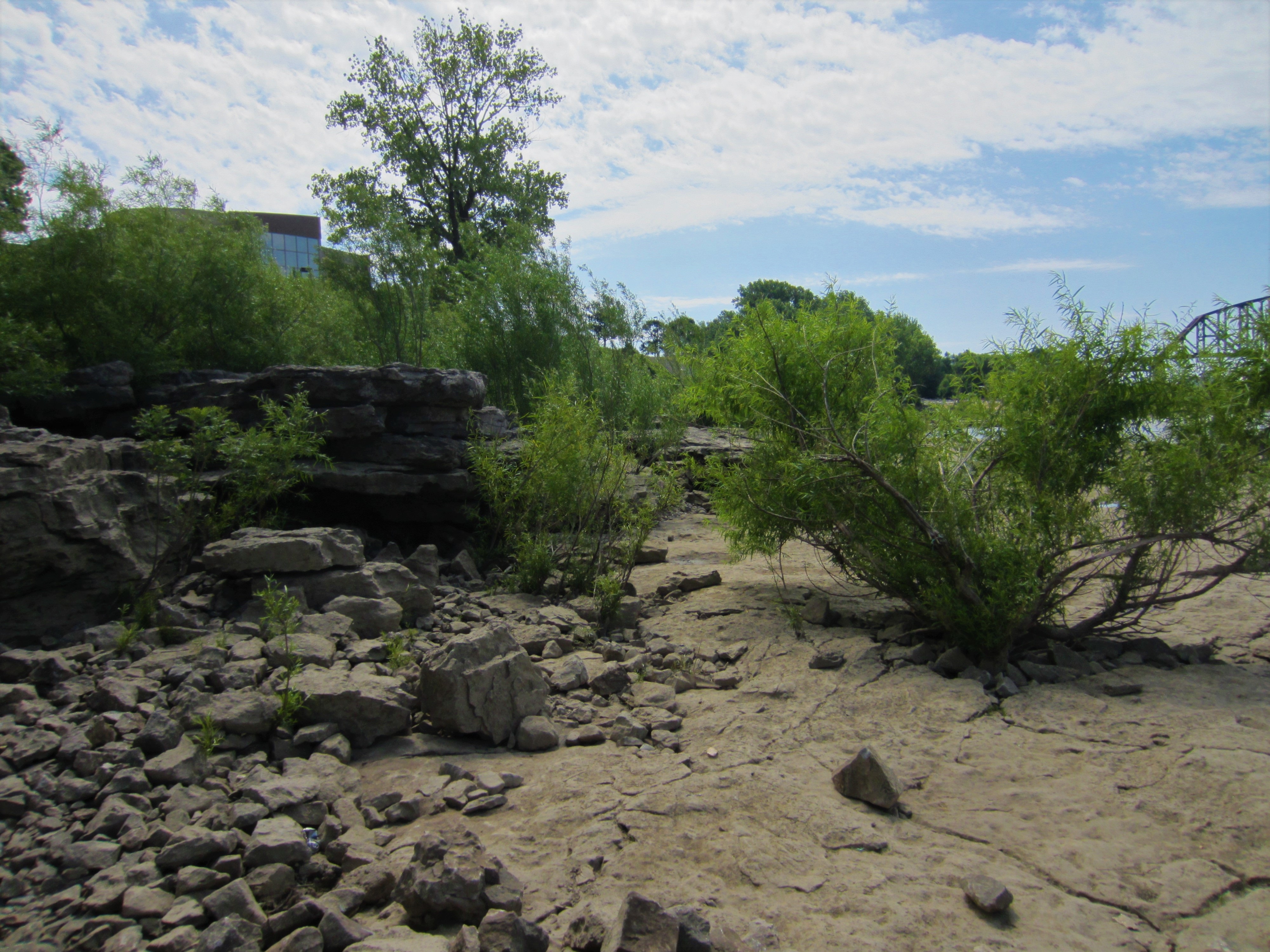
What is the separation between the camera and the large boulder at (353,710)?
414 cm

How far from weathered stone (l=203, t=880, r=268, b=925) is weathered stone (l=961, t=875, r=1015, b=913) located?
2.44 metres

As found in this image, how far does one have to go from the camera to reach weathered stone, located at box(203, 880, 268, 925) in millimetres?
2658

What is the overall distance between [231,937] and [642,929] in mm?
1328

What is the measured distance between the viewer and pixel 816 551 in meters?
7.23

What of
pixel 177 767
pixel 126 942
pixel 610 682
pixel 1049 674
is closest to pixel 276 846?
pixel 126 942

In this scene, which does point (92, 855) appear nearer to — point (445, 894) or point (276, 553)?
point (445, 894)

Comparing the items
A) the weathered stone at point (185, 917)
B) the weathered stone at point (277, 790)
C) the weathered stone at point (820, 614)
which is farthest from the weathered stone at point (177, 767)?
the weathered stone at point (820, 614)

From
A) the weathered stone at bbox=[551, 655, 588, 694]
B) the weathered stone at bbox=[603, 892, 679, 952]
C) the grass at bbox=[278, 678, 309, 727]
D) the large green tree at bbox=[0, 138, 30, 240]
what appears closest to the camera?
the weathered stone at bbox=[603, 892, 679, 952]

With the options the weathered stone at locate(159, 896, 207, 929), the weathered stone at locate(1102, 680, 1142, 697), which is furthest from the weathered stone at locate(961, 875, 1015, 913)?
the weathered stone at locate(159, 896, 207, 929)

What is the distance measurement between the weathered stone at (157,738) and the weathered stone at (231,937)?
136 cm

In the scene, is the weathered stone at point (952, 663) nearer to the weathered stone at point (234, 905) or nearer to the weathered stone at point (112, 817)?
the weathered stone at point (234, 905)

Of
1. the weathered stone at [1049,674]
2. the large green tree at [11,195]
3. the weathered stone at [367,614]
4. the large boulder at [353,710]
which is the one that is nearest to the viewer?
the large boulder at [353,710]

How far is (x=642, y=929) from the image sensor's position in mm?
2418

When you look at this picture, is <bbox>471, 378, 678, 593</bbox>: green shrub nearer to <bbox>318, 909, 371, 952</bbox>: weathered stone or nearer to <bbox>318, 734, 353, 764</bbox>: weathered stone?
<bbox>318, 734, 353, 764</bbox>: weathered stone
